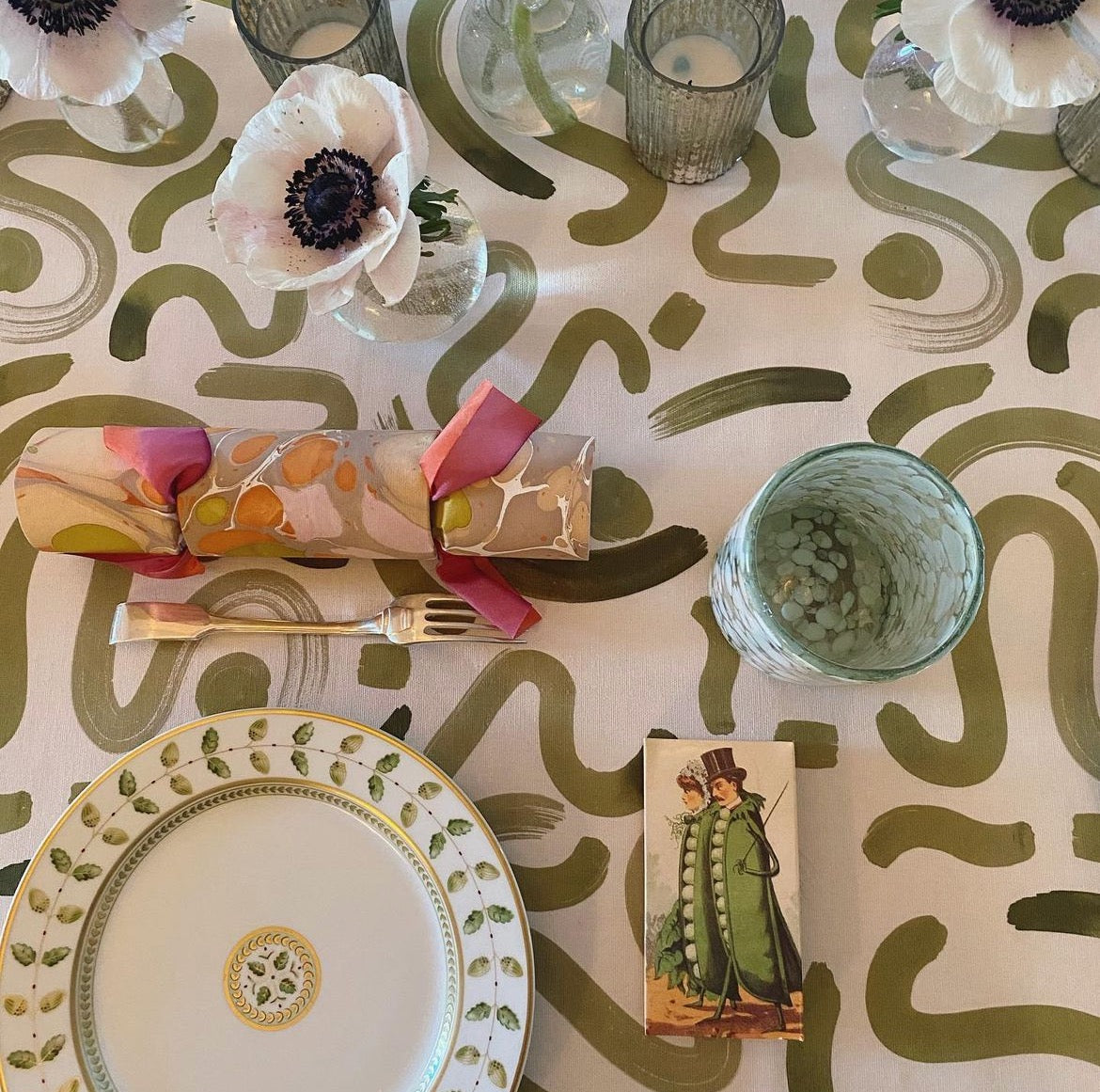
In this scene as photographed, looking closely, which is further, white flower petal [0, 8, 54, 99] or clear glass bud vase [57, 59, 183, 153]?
clear glass bud vase [57, 59, 183, 153]

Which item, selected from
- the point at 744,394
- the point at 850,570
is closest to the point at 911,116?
the point at 744,394

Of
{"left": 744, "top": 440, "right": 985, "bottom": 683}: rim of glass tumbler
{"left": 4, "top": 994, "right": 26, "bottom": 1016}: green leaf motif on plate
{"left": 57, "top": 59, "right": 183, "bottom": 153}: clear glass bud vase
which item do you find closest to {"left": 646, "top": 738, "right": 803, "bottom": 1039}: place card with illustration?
{"left": 744, "top": 440, "right": 985, "bottom": 683}: rim of glass tumbler

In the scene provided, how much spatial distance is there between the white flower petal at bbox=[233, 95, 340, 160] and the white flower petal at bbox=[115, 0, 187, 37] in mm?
123

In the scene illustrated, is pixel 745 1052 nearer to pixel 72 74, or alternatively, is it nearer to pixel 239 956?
pixel 239 956

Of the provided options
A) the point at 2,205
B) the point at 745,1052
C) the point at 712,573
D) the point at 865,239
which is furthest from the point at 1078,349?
the point at 2,205

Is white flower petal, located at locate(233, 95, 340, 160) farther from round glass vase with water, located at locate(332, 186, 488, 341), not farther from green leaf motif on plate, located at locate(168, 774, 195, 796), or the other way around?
green leaf motif on plate, located at locate(168, 774, 195, 796)

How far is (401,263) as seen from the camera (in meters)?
0.43

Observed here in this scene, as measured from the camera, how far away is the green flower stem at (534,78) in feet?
1.77

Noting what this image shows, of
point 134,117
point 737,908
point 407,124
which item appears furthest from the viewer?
point 134,117

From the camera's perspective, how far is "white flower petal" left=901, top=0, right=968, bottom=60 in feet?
1.51

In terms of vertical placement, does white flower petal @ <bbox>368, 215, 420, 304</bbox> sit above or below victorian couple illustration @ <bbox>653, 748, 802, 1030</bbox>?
above

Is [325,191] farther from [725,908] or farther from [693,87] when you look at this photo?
[725,908]

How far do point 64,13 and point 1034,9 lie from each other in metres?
0.53

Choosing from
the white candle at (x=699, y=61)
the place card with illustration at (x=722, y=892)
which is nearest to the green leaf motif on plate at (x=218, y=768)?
the place card with illustration at (x=722, y=892)
